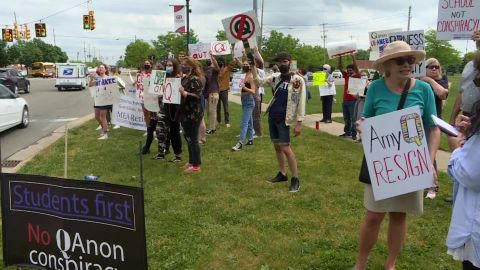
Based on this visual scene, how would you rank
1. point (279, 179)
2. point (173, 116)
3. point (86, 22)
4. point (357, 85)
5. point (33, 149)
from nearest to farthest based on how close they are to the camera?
point (279, 179) < point (173, 116) < point (33, 149) < point (357, 85) < point (86, 22)

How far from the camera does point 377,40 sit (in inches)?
308

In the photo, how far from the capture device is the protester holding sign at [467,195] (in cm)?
225

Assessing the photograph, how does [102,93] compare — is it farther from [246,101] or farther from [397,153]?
[397,153]

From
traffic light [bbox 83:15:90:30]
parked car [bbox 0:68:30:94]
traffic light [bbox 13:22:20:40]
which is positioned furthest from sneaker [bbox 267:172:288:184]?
traffic light [bbox 13:22:20:40]

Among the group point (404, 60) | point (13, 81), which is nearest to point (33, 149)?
point (404, 60)

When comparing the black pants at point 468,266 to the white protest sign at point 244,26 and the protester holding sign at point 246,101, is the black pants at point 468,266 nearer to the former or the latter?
the white protest sign at point 244,26

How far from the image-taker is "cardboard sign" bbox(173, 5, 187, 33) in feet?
66.1

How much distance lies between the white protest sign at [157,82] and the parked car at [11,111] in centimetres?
543

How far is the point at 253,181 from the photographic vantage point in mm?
6680

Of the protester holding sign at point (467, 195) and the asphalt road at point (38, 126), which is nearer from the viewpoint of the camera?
the protester holding sign at point (467, 195)

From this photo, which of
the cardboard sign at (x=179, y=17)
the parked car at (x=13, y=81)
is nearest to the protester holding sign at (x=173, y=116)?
the cardboard sign at (x=179, y=17)

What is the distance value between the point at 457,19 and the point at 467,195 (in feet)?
14.8

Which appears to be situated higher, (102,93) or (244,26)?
(244,26)

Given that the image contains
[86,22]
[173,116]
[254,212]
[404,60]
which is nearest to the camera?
[404,60]
